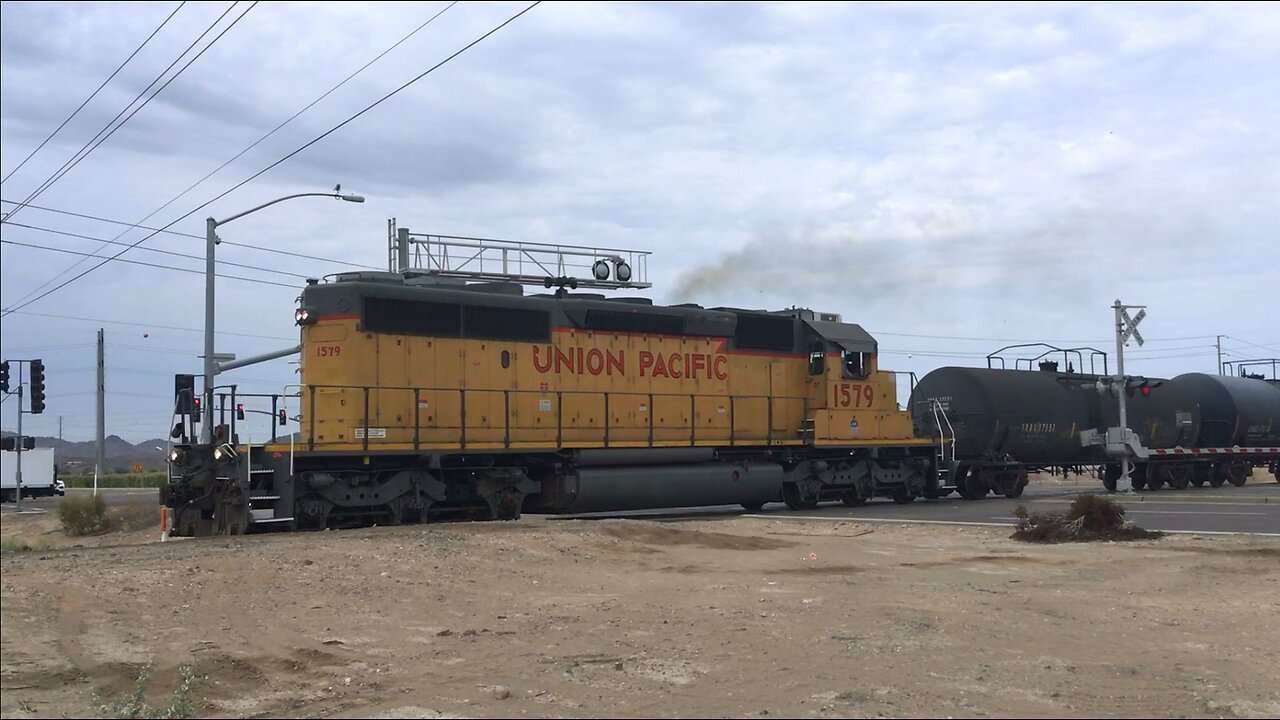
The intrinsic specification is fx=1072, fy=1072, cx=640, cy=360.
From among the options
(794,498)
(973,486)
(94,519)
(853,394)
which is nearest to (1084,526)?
(794,498)

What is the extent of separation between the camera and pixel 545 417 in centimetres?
2092

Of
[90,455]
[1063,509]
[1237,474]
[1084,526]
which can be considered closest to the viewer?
[1084,526]

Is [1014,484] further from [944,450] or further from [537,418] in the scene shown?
[537,418]

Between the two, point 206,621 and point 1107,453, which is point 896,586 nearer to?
point 206,621

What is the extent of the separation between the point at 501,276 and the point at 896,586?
1586 cm

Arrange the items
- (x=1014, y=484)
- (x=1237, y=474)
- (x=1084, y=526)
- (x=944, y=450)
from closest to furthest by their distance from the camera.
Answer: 1. (x=1084, y=526)
2. (x=944, y=450)
3. (x=1014, y=484)
4. (x=1237, y=474)

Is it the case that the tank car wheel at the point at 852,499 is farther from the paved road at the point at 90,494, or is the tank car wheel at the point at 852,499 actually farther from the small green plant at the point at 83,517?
the small green plant at the point at 83,517

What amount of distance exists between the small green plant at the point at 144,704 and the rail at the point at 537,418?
388 inches

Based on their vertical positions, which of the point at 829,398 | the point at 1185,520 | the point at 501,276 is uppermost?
the point at 501,276

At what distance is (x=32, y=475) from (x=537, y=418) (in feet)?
98.9

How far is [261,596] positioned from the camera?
10.2m

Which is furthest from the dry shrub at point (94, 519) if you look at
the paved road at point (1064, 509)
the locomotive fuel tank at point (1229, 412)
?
the locomotive fuel tank at point (1229, 412)

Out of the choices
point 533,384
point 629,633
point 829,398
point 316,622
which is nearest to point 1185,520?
point 829,398

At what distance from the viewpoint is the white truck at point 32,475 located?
1391 inches
